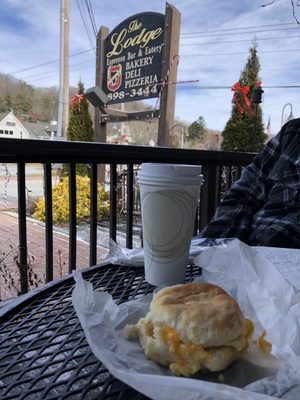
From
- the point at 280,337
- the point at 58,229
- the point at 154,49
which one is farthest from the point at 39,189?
the point at 280,337

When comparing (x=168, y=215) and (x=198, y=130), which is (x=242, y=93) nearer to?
(x=168, y=215)

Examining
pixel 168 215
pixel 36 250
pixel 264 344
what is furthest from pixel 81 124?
pixel 264 344

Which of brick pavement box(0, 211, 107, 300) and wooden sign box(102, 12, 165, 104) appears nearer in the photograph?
brick pavement box(0, 211, 107, 300)

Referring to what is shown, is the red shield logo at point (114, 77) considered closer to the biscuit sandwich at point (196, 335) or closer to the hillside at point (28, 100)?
the hillside at point (28, 100)

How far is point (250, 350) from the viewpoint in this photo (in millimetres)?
407

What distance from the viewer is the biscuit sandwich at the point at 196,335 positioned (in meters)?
0.37

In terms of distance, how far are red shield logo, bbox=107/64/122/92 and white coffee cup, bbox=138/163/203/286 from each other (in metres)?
4.98

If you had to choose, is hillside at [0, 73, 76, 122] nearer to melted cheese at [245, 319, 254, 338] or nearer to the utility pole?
the utility pole

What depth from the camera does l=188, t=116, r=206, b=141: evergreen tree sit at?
55.2 feet

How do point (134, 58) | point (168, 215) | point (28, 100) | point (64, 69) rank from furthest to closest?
1. point (28, 100)
2. point (64, 69)
3. point (134, 58)
4. point (168, 215)

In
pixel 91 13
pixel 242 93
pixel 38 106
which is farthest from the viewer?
pixel 38 106

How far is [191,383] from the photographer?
31 centimetres

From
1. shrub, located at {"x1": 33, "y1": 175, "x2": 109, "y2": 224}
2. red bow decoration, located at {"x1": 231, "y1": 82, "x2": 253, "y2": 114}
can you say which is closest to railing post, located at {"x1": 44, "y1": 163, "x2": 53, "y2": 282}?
shrub, located at {"x1": 33, "y1": 175, "x2": 109, "y2": 224}

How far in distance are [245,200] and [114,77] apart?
4.59 metres
